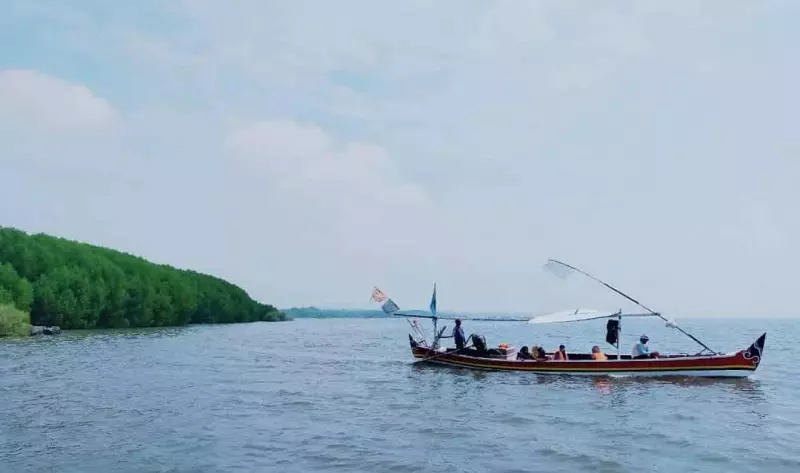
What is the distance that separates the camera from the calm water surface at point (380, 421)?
20.1 m

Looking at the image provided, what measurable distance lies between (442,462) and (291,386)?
700 inches

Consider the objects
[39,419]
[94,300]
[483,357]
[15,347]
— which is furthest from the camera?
[94,300]

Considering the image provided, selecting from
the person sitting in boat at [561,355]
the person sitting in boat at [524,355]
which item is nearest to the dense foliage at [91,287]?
the person sitting in boat at [524,355]

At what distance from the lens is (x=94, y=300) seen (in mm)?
96625

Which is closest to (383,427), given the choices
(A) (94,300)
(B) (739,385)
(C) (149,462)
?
(C) (149,462)

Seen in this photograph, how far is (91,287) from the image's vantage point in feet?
314

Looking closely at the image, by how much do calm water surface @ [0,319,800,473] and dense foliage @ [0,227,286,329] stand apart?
46892 millimetres

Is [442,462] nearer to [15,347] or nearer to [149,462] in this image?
[149,462]

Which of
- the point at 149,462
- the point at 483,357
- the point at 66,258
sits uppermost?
the point at 66,258

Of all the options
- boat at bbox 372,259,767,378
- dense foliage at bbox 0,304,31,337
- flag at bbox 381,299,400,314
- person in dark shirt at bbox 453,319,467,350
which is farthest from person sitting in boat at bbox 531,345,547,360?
dense foliage at bbox 0,304,31,337

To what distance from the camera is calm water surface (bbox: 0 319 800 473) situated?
65.9 feet

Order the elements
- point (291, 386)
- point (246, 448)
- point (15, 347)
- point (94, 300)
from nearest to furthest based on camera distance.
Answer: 1. point (246, 448)
2. point (291, 386)
3. point (15, 347)
4. point (94, 300)

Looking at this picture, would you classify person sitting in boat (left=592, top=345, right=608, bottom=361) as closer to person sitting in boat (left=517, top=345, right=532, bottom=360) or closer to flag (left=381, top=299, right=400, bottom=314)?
person sitting in boat (left=517, top=345, right=532, bottom=360)

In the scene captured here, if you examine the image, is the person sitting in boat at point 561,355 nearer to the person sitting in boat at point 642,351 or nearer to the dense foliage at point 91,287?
the person sitting in boat at point 642,351
